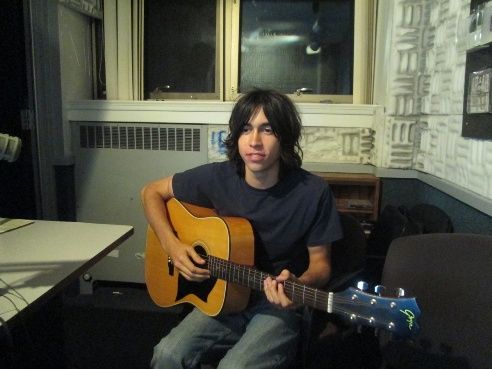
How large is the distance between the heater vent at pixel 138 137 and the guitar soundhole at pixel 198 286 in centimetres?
120

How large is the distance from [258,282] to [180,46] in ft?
7.14

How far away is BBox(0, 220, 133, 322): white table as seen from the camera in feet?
3.34

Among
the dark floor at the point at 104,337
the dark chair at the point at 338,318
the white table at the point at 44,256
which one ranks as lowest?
the dark floor at the point at 104,337

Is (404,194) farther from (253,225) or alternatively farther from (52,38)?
(52,38)

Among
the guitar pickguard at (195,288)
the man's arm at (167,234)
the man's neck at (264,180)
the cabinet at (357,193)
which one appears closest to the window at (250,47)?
the cabinet at (357,193)

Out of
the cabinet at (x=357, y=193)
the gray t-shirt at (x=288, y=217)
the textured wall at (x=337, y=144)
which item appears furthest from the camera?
the textured wall at (x=337, y=144)

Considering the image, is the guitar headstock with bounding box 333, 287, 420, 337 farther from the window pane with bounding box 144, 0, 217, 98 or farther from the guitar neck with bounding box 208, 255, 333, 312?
the window pane with bounding box 144, 0, 217, 98

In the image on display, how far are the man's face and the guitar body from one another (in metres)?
0.20

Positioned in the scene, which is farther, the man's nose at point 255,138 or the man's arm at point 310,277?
the man's nose at point 255,138

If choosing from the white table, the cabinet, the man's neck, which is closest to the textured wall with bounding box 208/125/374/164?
the cabinet

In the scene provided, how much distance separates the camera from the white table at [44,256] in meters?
1.02

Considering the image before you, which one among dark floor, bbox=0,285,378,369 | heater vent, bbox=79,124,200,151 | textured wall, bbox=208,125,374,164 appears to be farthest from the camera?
heater vent, bbox=79,124,200,151

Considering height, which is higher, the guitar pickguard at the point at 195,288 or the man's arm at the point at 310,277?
the man's arm at the point at 310,277

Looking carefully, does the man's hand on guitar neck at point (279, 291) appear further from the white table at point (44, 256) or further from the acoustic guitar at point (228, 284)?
the white table at point (44, 256)
